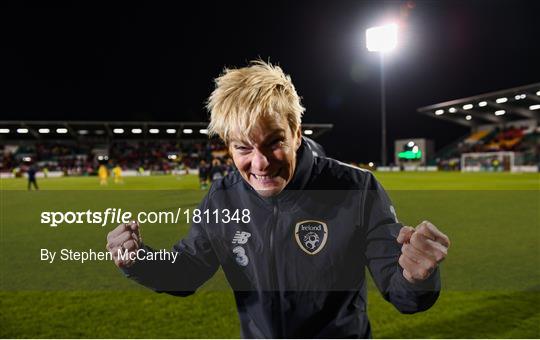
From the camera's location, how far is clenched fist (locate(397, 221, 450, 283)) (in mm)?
1129

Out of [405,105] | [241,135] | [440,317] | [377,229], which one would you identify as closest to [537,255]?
[440,317]

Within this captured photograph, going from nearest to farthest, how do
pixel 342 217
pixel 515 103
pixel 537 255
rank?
pixel 342 217
pixel 537 255
pixel 515 103

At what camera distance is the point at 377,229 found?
4.91 ft

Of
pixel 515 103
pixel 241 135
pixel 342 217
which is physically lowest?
pixel 342 217

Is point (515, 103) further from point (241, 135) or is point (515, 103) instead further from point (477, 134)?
point (241, 135)

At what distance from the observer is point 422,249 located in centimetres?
117

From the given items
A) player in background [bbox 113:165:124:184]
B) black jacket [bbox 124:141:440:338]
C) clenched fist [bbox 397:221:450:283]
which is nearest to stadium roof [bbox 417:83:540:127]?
player in background [bbox 113:165:124:184]

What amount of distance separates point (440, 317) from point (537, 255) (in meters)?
3.18

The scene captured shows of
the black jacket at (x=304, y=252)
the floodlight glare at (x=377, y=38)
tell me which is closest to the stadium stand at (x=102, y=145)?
the floodlight glare at (x=377, y=38)

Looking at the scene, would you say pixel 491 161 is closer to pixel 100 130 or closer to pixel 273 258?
pixel 100 130

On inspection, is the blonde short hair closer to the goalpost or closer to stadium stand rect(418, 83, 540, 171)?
stadium stand rect(418, 83, 540, 171)

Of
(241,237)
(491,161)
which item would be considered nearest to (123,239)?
(241,237)

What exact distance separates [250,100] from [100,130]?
167ft

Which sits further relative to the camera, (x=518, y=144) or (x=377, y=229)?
(x=518, y=144)
